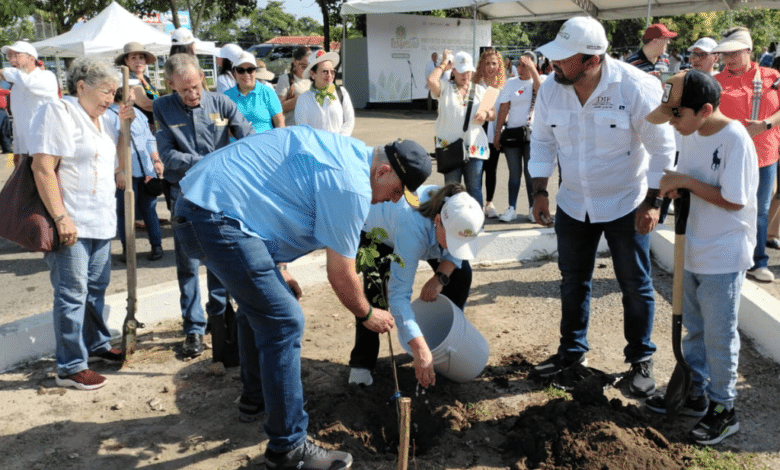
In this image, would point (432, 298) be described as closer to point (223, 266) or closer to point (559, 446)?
point (559, 446)

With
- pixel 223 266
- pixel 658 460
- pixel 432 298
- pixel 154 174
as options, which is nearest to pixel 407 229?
pixel 432 298

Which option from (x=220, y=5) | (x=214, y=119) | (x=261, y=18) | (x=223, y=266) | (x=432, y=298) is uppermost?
(x=261, y=18)

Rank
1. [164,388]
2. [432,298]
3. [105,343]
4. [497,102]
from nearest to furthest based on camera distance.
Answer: [432,298] < [164,388] < [105,343] < [497,102]

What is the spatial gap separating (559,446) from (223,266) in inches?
71.4

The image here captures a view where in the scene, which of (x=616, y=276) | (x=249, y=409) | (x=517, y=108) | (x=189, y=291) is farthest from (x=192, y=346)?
(x=517, y=108)

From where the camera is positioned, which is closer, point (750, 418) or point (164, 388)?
point (750, 418)

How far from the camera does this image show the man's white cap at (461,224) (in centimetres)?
332

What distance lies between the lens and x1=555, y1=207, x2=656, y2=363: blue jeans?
382 centimetres

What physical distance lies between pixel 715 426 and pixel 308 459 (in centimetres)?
202

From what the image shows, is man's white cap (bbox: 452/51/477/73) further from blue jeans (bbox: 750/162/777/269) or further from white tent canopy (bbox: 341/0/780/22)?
white tent canopy (bbox: 341/0/780/22)

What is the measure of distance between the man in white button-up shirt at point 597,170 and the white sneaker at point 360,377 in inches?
40.4

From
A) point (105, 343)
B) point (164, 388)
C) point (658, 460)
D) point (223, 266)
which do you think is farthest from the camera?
point (105, 343)

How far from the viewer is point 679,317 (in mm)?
3473

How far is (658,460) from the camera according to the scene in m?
3.17
